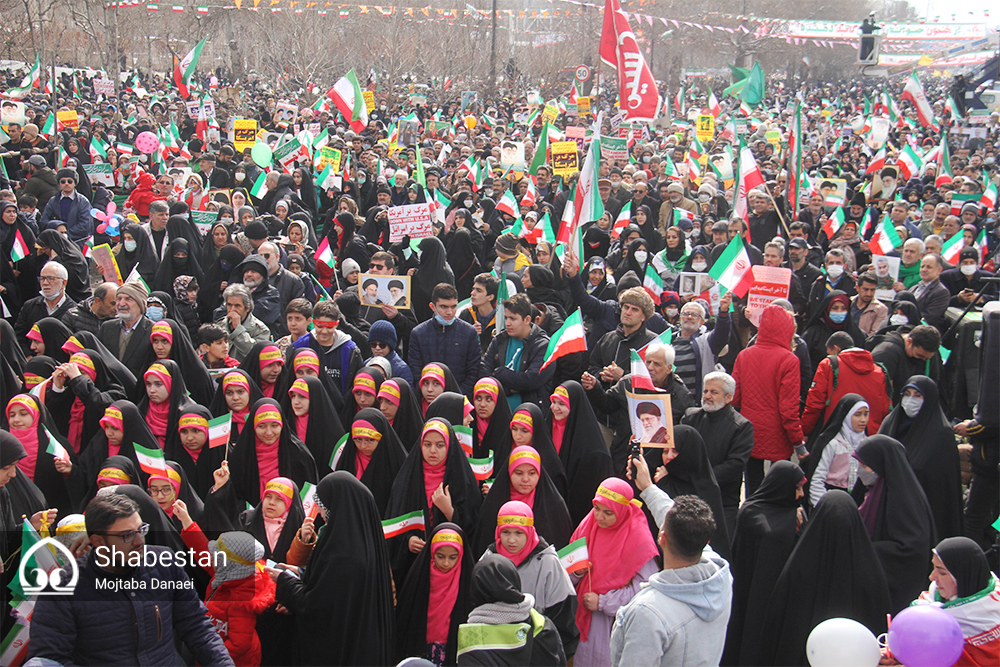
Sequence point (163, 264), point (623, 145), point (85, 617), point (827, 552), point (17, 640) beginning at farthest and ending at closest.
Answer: point (623, 145)
point (163, 264)
point (827, 552)
point (17, 640)
point (85, 617)

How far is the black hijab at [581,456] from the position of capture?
14.5ft

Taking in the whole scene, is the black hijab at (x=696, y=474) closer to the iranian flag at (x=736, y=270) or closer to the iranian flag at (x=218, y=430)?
the iranian flag at (x=218, y=430)

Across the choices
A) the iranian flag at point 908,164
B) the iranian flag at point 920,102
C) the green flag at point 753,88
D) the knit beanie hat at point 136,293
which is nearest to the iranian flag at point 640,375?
the knit beanie hat at point 136,293

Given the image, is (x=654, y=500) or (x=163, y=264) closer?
(x=654, y=500)

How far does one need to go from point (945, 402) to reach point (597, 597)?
12.7ft

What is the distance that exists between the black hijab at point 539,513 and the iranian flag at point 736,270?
3.03 metres

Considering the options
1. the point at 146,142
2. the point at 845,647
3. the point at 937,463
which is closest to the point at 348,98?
the point at 146,142

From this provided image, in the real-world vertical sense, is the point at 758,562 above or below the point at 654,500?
below

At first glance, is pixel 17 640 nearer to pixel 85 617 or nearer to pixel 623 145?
pixel 85 617

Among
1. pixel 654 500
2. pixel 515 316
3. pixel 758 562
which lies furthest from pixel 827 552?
pixel 515 316

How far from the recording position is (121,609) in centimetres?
267

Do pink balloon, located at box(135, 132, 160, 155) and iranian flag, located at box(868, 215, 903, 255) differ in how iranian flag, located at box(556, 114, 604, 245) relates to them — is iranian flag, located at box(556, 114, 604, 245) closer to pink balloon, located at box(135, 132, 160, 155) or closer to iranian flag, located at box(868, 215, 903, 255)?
iranian flag, located at box(868, 215, 903, 255)

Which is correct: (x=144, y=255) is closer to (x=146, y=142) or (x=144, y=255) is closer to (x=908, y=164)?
(x=146, y=142)

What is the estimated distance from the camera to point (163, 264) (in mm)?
7207
